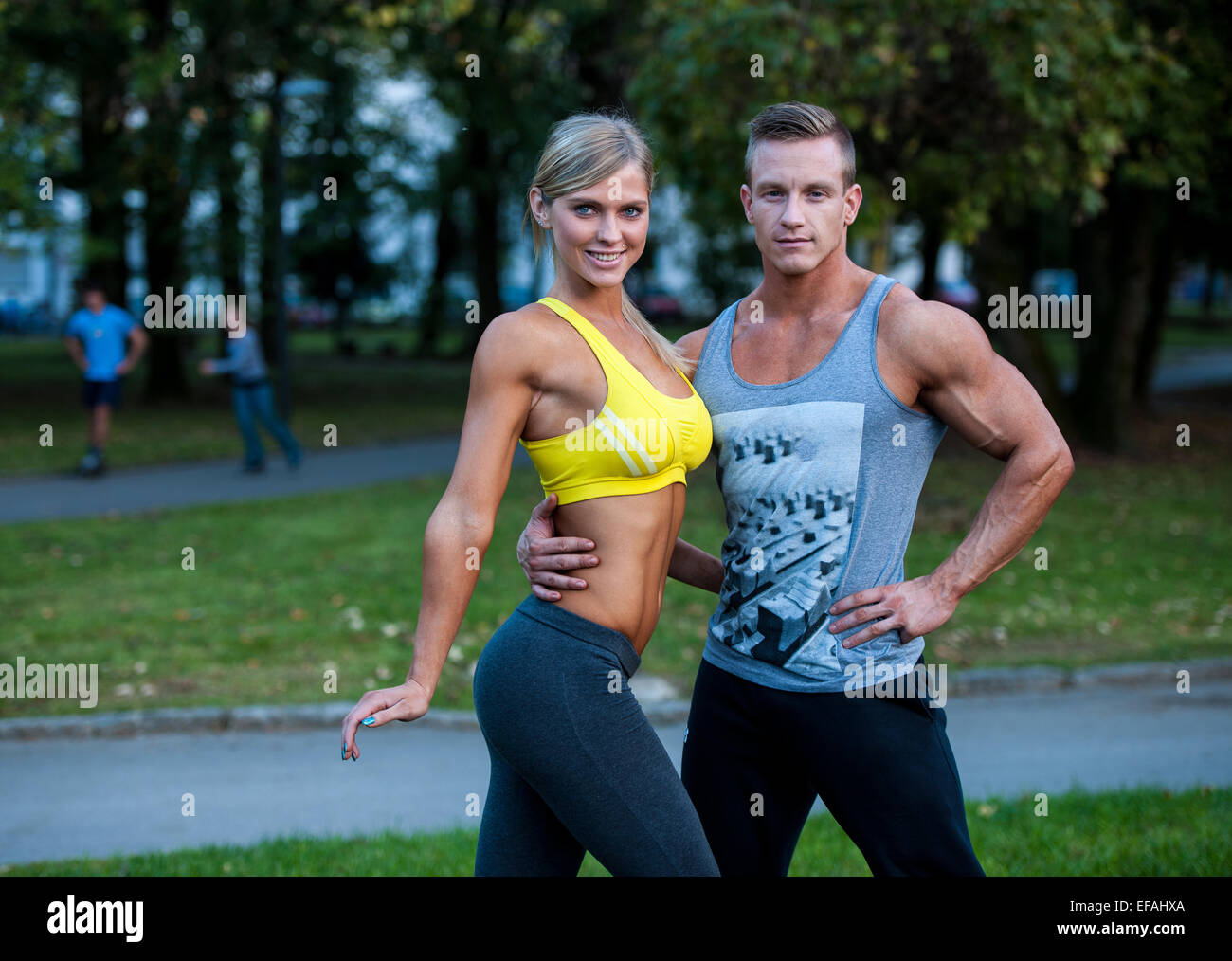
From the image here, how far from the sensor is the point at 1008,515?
2717mm

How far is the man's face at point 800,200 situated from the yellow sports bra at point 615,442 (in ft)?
1.43

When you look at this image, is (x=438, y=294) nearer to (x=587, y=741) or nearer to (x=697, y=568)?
(x=697, y=568)

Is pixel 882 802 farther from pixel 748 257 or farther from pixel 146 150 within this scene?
pixel 748 257

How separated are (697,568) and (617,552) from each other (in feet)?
1.75

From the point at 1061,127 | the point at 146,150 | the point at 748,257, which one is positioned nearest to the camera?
the point at 1061,127

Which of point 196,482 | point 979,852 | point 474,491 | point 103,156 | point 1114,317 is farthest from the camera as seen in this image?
point 103,156

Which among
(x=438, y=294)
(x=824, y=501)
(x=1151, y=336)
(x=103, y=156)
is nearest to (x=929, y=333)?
(x=824, y=501)

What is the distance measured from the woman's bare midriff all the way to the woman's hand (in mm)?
346

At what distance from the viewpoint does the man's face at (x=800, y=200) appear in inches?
109

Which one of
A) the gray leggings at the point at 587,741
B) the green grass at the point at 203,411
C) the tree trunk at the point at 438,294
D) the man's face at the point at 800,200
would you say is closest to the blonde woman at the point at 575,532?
the gray leggings at the point at 587,741

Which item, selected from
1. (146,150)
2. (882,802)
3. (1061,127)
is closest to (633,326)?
(882,802)
